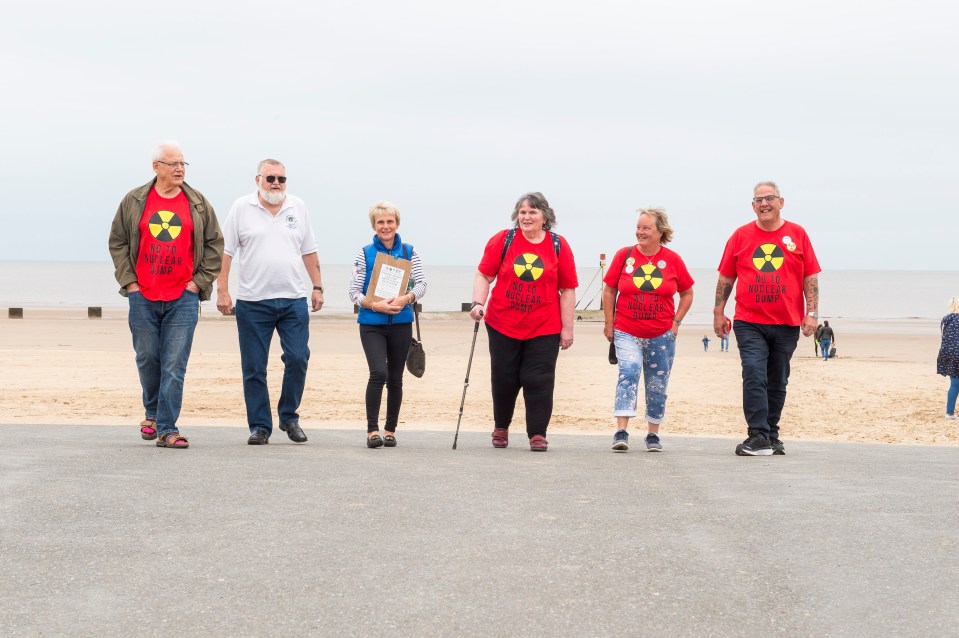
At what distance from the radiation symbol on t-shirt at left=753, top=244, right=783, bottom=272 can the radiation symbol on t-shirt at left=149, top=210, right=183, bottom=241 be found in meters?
4.15

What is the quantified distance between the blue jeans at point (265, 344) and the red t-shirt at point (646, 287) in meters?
2.33

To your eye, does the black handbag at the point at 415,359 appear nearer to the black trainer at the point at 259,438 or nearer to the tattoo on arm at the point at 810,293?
the black trainer at the point at 259,438

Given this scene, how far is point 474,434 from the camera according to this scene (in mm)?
9414

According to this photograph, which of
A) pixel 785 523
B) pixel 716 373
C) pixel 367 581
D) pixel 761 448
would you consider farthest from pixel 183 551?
pixel 716 373

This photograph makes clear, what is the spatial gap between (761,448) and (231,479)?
3838 millimetres

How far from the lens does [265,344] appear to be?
8.11 meters

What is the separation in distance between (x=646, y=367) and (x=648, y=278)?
70 centimetres

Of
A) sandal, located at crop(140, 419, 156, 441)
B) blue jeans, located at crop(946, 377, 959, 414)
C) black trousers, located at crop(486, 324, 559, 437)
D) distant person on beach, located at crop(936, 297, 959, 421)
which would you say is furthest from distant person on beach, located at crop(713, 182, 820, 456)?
blue jeans, located at crop(946, 377, 959, 414)

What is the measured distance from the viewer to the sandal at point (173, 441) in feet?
24.0

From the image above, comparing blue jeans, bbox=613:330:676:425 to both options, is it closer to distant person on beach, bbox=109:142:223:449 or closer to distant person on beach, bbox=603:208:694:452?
distant person on beach, bbox=603:208:694:452

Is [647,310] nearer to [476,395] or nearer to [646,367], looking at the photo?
[646,367]

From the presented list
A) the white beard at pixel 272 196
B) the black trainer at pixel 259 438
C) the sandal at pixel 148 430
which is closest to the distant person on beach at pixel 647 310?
the white beard at pixel 272 196

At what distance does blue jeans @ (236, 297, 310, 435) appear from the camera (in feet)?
26.2

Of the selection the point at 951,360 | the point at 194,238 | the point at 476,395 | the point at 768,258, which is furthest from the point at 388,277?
the point at 951,360
